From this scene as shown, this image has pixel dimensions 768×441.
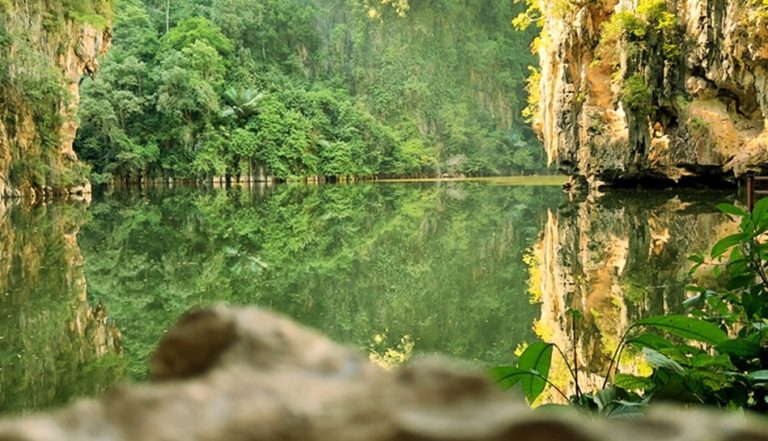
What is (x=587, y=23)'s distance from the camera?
18531mm

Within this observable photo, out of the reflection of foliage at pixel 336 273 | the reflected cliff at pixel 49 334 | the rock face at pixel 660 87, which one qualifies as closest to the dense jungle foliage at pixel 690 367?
the reflected cliff at pixel 49 334

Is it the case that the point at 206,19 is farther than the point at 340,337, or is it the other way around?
the point at 206,19

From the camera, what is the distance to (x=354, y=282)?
7.71 m

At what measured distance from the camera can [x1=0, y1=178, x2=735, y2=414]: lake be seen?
479 centimetres

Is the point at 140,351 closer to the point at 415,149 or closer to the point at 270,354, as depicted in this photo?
the point at 270,354

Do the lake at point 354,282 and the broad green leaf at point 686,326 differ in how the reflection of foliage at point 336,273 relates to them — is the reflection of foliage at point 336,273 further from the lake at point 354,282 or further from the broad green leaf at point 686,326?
the broad green leaf at point 686,326

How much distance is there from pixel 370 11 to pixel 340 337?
137 feet

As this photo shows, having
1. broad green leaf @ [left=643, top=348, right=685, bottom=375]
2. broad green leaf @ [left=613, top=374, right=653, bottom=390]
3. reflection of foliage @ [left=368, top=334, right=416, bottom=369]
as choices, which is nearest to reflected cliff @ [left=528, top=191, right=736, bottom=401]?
broad green leaf @ [left=613, top=374, right=653, bottom=390]

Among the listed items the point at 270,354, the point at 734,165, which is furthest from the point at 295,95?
the point at 270,354

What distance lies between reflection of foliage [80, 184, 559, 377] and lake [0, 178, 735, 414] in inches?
1.1

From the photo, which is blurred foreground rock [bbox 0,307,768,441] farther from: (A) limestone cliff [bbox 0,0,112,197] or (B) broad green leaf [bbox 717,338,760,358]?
(A) limestone cliff [bbox 0,0,112,197]

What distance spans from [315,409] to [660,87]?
17.2 metres

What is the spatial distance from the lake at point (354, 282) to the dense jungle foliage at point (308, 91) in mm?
19840

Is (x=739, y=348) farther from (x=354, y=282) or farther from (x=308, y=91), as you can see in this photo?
(x=308, y=91)
